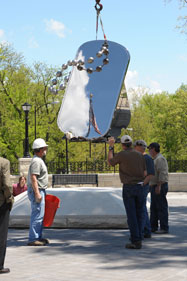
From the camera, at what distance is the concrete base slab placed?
10.6m

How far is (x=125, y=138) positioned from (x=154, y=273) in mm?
2850

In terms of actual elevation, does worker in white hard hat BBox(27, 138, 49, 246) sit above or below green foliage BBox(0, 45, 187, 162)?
below

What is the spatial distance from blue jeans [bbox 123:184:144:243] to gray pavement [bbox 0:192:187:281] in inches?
10.9

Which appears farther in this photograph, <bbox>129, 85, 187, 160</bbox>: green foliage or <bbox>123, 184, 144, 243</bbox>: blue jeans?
<bbox>129, 85, 187, 160</bbox>: green foliage

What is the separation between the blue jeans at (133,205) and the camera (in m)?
8.02

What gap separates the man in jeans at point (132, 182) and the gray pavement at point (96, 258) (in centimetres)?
45

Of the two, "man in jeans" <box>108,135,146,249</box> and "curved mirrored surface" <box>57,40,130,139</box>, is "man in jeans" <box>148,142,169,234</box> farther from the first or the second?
"curved mirrored surface" <box>57,40,130,139</box>

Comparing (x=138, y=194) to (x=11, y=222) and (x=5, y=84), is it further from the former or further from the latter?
(x=5, y=84)

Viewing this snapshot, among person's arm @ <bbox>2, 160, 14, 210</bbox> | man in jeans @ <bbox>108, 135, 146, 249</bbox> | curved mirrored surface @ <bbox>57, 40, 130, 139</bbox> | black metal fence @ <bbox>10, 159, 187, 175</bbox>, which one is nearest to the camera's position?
person's arm @ <bbox>2, 160, 14, 210</bbox>

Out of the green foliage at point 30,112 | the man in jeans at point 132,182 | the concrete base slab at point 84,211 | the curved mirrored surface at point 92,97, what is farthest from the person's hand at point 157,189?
the green foliage at point 30,112

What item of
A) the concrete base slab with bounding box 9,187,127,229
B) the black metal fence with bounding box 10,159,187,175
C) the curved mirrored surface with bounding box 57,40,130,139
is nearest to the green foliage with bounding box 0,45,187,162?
the black metal fence with bounding box 10,159,187,175

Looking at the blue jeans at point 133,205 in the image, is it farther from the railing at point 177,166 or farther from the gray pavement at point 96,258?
the railing at point 177,166

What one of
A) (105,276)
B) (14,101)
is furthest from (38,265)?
(14,101)

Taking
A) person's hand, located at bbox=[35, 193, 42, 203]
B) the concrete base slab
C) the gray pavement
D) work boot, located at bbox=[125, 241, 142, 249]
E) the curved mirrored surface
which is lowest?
the gray pavement
